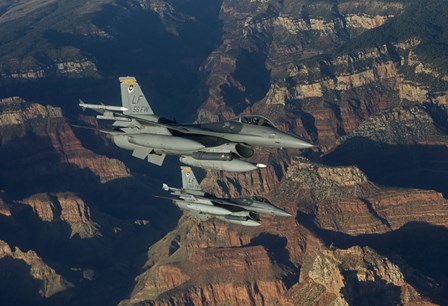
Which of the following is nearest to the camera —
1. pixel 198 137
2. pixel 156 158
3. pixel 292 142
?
pixel 292 142

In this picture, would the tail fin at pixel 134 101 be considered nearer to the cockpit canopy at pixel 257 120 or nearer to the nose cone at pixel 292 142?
the cockpit canopy at pixel 257 120

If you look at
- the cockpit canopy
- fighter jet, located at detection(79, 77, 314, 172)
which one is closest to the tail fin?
fighter jet, located at detection(79, 77, 314, 172)

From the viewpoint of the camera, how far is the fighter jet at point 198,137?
468 feet

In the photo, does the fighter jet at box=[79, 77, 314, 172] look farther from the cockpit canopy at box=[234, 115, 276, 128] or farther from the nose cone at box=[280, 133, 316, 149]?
the nose cone at box=[280, 133, 316, 149]

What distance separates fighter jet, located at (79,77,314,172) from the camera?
14262cm

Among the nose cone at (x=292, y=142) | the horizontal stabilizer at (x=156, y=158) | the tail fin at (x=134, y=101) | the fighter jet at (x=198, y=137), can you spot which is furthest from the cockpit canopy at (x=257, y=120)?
the tail fin at (x=134, y=101)

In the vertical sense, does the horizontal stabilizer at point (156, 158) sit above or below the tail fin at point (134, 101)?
below

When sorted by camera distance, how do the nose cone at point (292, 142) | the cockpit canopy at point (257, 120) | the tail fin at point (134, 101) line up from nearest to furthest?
the nose cone at point (292, 142) < the cockpit canopy at point (257, 120) < the tail fin at point (134, 101)

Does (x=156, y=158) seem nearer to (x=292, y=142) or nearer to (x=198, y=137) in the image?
(x=198, y=137)

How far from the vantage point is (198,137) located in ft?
478

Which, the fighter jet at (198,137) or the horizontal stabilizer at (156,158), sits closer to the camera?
the fighter jet at (198,137)

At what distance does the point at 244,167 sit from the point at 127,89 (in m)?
21.7

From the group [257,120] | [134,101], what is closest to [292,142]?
[257,120]

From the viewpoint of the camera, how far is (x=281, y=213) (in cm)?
19425
